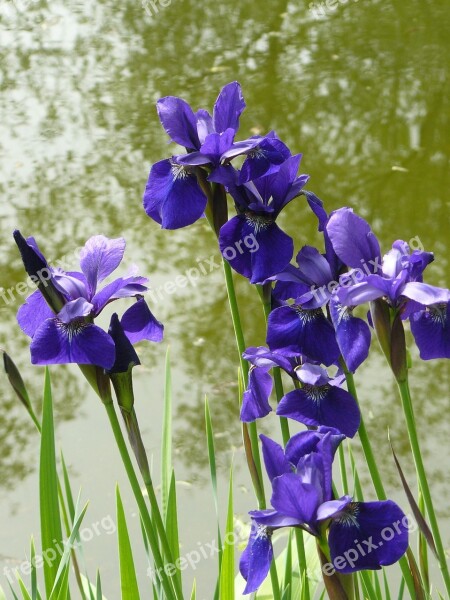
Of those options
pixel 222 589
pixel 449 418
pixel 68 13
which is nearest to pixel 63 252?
pixel 449 418

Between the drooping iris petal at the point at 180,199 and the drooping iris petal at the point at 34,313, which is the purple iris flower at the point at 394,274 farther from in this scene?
the drooping iris petal at the point at 34,313

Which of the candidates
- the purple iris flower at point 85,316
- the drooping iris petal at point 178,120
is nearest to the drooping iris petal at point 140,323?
the purple iris flower at point 85,316

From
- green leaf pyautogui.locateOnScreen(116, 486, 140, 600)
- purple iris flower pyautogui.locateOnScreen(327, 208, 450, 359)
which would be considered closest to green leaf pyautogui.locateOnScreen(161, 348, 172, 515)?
green leaf pyautogui.locateOnScreen(116, 486, 140, 600)

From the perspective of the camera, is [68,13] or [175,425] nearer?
[175,425]

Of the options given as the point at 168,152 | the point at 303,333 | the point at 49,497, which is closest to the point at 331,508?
the point at 303,333

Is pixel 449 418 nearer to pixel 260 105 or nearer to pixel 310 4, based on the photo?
pixel 260 105

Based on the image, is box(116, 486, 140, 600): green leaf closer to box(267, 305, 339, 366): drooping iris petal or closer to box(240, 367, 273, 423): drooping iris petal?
box(240, 367, 273, 423): drooping iris petal

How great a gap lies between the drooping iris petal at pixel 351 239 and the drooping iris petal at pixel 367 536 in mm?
273

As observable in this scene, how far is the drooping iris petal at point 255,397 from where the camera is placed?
1125mm

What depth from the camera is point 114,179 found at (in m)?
4.15

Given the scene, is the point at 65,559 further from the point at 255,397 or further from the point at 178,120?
the point at 178,120

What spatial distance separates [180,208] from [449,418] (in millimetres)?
1767

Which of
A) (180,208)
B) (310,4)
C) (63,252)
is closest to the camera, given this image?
(180,208)

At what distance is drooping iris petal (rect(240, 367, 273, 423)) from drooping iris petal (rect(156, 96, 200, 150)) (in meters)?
0.32
